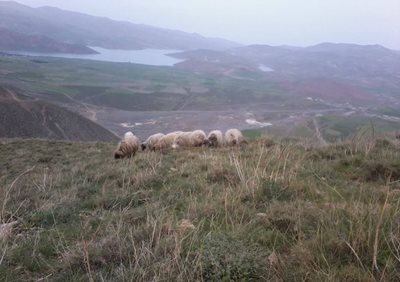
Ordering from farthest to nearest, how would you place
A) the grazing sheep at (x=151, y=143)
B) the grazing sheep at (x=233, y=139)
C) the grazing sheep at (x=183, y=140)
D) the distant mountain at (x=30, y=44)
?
the distant mountain at (x=30, y=44) < the grazing sheep at (x=151, y=143) < the grazing sheep at (x=183, y=140) < the grazing sheep at (x=233, y=139)

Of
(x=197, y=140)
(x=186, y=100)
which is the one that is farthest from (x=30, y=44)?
(x=197, y=140)

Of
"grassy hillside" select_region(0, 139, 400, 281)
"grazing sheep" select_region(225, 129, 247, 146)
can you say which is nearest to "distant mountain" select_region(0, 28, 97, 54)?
"grazing sheep" select_region(225, 129, 247, 146)

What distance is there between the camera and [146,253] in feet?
8.63

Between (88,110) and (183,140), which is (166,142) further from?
(88,110)

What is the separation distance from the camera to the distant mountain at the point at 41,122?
155ft

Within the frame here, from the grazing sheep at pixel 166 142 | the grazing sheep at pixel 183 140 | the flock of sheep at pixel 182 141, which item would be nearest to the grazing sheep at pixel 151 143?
the flock of sheep at pixel 182 141

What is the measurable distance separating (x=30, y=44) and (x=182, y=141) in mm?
185522

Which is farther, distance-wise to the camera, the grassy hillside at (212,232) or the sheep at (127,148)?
the sheep at (127,148)

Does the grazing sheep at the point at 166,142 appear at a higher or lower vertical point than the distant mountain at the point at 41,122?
higher

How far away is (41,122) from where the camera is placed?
5069cm

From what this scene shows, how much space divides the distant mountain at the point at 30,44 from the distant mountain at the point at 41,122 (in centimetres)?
12676

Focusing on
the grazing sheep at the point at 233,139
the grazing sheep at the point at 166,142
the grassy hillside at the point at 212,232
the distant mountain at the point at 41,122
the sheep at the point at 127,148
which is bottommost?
the distant mountain at the point at 41,122

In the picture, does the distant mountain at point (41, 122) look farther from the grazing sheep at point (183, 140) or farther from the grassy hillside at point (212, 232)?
the grassy hillside at point (212, 232)

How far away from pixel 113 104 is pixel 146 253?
94333mm
